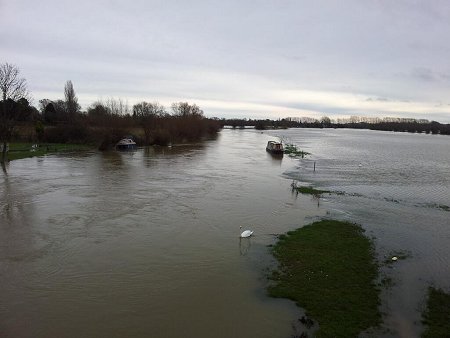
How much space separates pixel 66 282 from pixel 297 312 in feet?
21.9

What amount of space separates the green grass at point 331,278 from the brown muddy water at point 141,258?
0.59 metres

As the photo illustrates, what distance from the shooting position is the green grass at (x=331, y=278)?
927 cm

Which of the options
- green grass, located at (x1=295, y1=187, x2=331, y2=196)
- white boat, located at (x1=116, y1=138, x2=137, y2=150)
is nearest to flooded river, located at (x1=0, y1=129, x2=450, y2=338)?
green grass, located at (x1=295, y1=187, x2=331, y2=196)

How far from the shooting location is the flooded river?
9.38 meters

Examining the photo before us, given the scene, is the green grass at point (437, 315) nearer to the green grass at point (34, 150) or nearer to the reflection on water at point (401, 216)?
the reflection on water at point (401, 216)

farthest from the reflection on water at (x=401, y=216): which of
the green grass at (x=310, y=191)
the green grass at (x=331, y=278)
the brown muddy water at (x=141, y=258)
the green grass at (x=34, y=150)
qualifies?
the green grass at (x=34, y=150)

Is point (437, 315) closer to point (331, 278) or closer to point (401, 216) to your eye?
point (331, 278)

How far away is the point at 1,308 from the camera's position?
31.8 ft

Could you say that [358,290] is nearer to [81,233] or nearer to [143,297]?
[143,297]

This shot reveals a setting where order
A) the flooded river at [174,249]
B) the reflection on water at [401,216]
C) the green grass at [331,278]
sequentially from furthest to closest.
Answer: the reflection on water at [401,216] → the flooded river at [174,249] → the green grass at [331,278]

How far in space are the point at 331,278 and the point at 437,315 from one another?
2.82m

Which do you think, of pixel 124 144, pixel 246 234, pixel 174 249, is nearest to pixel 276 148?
pixel 124 144

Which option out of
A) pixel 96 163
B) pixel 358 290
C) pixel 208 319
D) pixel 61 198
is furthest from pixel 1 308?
pixel 96 163

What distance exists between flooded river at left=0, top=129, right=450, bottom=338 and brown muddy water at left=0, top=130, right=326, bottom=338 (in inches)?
1.8
